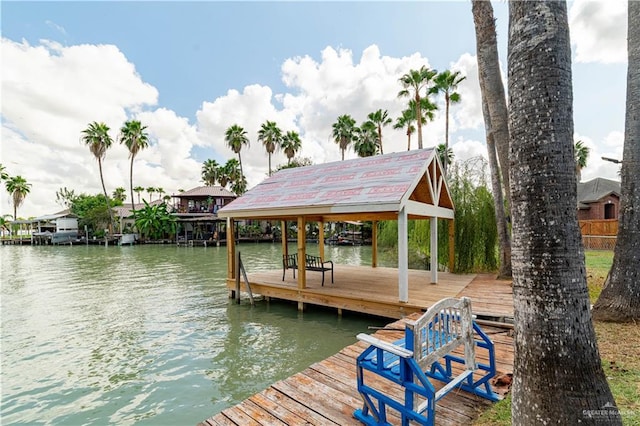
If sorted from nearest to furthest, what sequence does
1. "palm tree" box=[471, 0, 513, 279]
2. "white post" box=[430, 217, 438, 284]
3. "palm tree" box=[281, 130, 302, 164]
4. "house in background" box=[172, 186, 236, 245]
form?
"palm tree" box=[471, 0, 513, 279] < "white post" box=[430, 217, 438, 284] < "house in background" box=[172, 186, 236, 245] < "palm tree" box=[281, 130, 302, 164]

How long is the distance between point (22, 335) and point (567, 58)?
10839mm

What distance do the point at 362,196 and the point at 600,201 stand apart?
88.7 ft

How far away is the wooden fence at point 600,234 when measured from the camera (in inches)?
623

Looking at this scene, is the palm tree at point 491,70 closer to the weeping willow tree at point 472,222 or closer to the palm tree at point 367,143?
the weeping willow tree at point 472,222

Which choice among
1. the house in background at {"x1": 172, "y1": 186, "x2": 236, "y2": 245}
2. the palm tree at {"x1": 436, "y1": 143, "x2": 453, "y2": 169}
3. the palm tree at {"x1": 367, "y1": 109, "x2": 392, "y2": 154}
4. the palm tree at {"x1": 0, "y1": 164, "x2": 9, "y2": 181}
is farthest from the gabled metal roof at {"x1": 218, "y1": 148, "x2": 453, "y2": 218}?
the palm tree at {"x1": 0, "y1": 164, "x2": 9, "y2": 181}

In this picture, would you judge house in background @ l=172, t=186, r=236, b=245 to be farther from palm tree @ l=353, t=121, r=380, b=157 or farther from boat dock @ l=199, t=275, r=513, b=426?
boat dock @ l=199, t=275, r=513, b=426

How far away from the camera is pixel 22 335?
285 inches

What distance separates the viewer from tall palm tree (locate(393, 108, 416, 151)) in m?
27.0

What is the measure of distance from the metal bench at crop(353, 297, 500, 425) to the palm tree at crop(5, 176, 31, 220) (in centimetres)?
6871

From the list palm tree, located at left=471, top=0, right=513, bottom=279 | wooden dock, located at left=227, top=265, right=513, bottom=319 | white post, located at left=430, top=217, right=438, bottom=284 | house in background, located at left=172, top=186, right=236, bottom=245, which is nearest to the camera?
wooden dock, located at left=227, top=265, right=513, bottom=319

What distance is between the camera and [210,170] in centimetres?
4897

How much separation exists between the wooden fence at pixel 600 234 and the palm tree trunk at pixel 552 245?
18.0m

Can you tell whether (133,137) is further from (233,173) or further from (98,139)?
(233,173)

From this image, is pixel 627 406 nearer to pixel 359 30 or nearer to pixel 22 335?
pixel 22 335
